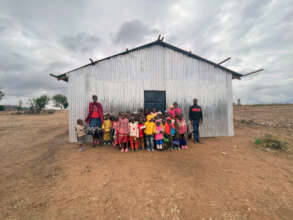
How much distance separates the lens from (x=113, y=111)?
6.29 m

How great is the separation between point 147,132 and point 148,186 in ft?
7.57

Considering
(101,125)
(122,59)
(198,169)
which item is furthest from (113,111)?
(198,169)

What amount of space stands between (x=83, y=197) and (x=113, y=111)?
420cm

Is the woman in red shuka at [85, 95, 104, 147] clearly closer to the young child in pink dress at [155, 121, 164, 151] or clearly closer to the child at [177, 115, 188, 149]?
the young child in pink dress at [155, 121, 164, 151]

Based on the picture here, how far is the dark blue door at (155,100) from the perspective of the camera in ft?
21.7

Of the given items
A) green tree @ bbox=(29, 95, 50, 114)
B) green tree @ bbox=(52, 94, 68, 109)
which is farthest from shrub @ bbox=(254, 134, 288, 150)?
green tree @ bbox=(52, 94, 68, 109)

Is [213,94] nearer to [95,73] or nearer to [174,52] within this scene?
[174,52]

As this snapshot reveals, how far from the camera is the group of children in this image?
4938 mm

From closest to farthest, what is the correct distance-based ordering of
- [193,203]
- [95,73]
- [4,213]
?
[4,213] → [193,203] → [95,73]

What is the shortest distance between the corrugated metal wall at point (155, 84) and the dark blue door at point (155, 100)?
236 millimetres

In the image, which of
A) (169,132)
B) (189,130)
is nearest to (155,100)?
(169,132)

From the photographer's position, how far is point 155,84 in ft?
22.1

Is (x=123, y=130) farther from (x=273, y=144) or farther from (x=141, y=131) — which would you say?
(x=273, y=144)

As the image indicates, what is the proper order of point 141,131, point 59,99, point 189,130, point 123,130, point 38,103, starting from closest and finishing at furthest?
point 123,130 → point 141,131 → point 189,130 → point 38,103 → point 59,99
